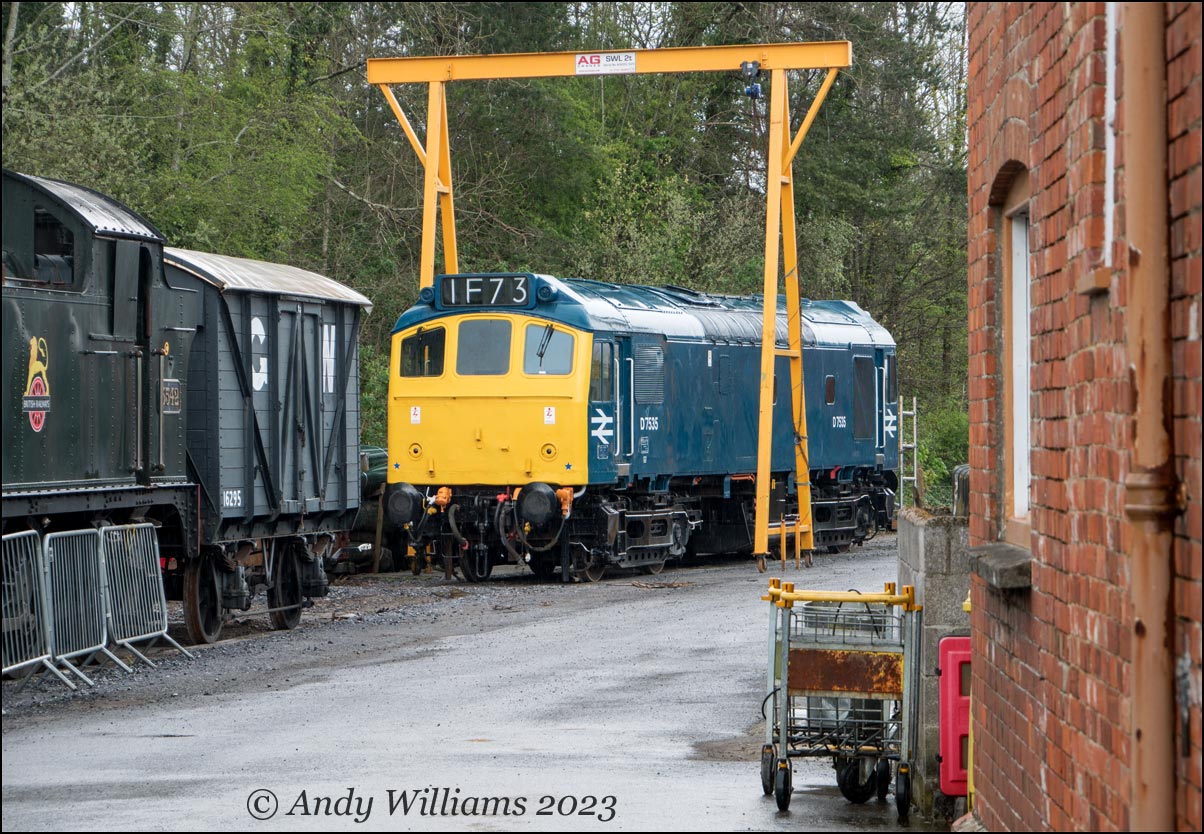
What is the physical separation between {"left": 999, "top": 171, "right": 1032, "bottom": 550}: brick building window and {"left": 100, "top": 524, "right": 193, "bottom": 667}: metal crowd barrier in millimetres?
9126

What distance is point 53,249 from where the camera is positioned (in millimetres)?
14695

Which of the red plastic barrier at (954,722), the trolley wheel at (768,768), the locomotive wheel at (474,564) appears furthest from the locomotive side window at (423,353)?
the red plastic barrier at (954,722)

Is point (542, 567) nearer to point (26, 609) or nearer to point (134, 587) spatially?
point (134, 587)

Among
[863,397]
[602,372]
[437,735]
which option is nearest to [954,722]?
[437,735]

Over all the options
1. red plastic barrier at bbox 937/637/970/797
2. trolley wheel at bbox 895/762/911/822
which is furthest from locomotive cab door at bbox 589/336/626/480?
red plastic barrier at bbox 937/637/970/797

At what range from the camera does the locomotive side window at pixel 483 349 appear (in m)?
Result: 22.5

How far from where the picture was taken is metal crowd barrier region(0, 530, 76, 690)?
12.9m

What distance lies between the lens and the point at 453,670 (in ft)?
46.5

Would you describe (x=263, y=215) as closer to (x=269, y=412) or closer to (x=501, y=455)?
(x=501, y=455)

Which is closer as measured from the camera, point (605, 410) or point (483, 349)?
point (605, 410)

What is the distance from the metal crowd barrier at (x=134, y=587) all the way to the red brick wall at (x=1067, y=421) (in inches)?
348

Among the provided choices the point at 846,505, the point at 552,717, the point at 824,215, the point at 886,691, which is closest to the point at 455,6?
the point at 824,215

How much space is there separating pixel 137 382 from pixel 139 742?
5514 millimetres

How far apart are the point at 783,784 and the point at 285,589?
10.7m
